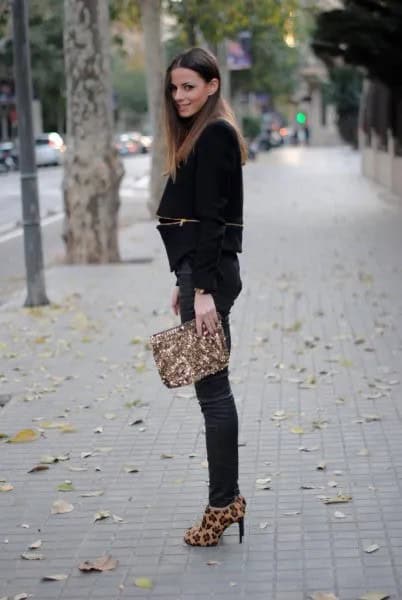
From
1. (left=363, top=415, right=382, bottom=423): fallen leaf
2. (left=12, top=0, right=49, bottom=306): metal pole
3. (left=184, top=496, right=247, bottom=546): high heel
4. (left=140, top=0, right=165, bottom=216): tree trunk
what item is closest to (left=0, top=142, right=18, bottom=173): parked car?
(left=140, top=0, right=165, bottom=216): tree trunk

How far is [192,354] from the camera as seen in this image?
4.98m

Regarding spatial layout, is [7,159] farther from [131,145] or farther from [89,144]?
[89,144]

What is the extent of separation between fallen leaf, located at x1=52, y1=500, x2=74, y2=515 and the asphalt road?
8407 mm

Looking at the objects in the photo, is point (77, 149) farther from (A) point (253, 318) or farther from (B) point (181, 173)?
(B) point (181, 173)

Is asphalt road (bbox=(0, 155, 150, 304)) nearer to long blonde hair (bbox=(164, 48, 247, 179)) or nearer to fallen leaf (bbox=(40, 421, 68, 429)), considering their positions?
fallen leaf (bbox=(40, 421, 68, 429))

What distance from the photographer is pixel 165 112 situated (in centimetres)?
504

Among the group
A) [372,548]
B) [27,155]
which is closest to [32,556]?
[372,548]

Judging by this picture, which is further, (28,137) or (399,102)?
(399,102)

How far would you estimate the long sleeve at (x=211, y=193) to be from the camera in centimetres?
482

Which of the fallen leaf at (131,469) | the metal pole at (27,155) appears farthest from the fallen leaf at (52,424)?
the metal pole at (27,155)

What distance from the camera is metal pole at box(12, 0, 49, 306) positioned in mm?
11992

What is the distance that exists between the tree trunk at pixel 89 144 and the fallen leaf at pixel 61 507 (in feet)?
34.8

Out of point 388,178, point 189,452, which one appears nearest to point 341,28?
point 388,178

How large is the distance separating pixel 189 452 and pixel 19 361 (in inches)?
125
